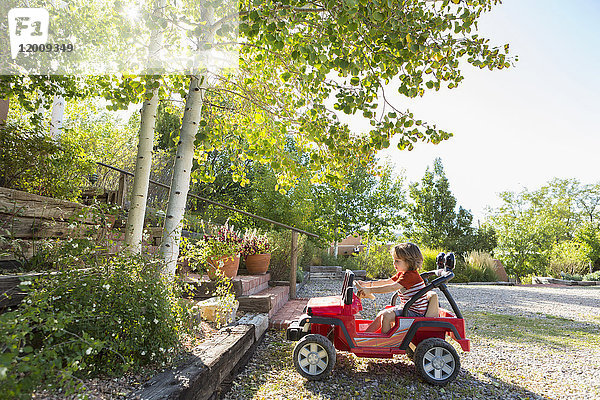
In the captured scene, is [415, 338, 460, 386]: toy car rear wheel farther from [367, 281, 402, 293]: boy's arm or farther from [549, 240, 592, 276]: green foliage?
[549, 240, 592, 276]: green foliage

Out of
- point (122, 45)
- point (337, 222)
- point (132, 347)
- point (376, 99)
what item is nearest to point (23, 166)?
point (122, 45)

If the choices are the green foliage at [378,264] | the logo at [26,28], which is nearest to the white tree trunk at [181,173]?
the logo at [26,28]

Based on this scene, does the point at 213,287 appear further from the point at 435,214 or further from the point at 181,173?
the point at 435,214

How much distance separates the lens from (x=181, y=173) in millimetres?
3789

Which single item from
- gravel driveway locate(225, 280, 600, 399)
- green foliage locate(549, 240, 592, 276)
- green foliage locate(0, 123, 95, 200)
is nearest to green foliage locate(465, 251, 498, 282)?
green foliage locate(549, 240, 592, 276)

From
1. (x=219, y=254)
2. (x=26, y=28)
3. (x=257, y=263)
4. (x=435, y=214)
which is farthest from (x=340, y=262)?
(x=26, y=28)

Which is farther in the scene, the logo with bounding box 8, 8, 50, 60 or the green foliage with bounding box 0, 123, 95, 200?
the logo with bounding box 8, 8, 50, 60

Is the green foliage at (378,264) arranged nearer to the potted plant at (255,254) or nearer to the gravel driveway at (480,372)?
the potted plant at (255,254)

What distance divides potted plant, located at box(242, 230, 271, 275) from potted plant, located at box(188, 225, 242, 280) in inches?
10.8

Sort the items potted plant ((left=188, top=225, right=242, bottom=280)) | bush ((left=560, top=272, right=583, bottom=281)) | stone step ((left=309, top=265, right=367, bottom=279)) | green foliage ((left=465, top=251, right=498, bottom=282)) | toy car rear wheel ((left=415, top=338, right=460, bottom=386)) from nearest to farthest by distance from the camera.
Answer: toy car rear wheel ((left=415, top=338, right=460, bottom=386)) → potted plant ((left=188, top=225, right=242, bottom=280)) → stone step ((left=309, top=265, right=367, bottom=279)) → green foliage ((left=465, top=251, right=498, bottom=282)) → bush ((left=560, top=272, right=583, bottom=281))

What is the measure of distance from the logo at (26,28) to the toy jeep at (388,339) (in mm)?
6023

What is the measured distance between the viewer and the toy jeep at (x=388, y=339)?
3.16 meters

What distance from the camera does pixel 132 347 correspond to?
7.05 ft

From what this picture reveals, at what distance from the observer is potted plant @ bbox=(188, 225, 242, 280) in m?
4.12
